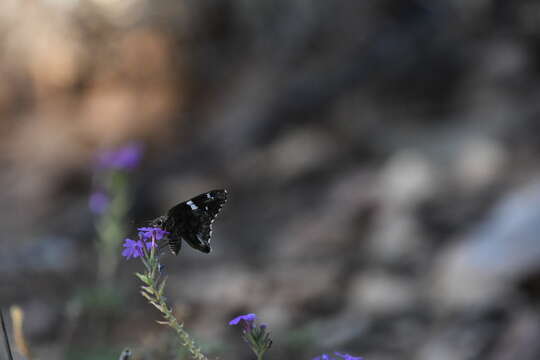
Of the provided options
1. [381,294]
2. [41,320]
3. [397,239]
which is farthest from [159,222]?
[397,239]

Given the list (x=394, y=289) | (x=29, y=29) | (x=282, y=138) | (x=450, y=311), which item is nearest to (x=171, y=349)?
(x=450, y=311)

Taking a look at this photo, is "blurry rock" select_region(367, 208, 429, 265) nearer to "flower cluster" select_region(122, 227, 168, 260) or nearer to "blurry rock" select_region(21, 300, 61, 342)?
"blurry rock" select_region(21, 300, 61, 342)

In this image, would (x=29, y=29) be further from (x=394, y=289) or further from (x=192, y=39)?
(x=394, y=289)

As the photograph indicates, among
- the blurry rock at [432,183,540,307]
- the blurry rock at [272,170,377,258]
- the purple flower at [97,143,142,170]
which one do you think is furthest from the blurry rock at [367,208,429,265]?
the purple flower at [97,143,142,170]

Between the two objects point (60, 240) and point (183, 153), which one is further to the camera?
point (183, 153)

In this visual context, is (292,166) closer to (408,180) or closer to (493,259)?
(408,180)

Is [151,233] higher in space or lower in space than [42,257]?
lower
